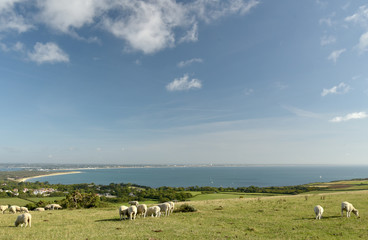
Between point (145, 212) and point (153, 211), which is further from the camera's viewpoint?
point (153, 211)

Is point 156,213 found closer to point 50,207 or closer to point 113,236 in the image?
point 113,236

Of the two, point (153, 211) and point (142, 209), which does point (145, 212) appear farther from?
point (153, 211)

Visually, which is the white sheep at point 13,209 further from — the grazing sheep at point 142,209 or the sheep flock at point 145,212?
the grazing sheep at point 142,209

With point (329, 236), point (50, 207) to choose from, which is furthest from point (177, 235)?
point (50, 207)

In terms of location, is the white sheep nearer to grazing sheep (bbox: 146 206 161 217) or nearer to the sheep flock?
the sheep flock

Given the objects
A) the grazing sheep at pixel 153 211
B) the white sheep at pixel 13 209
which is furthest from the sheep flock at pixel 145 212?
the white sheep at pixel 13 209

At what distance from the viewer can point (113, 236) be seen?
13.9m

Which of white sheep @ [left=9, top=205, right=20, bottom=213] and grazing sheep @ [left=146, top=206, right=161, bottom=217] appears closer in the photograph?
grazing sheep @ [left=146, top=206, right=161, bottom=217]

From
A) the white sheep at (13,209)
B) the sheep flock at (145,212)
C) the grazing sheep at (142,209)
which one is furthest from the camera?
the white sheep at (13,209)

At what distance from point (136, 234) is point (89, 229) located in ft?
16.6

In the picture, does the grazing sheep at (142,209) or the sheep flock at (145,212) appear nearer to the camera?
→ the sheep flock at (145,212)

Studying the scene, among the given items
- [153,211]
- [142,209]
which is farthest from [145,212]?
[153,211]

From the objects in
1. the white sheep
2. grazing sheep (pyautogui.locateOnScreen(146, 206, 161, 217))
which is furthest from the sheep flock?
the white sheep

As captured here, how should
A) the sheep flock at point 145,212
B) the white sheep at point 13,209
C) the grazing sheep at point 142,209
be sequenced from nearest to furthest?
1. the sheep flock at point 145,212
2. the grazing sheep at point 142,209
3. the white sheep at point 13,209
